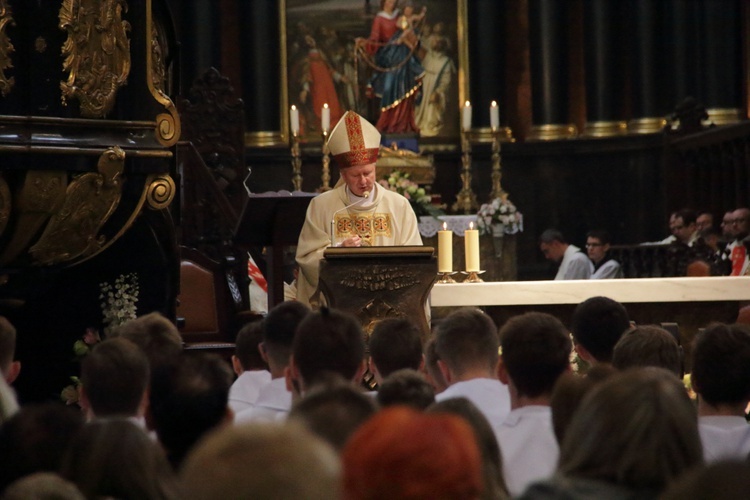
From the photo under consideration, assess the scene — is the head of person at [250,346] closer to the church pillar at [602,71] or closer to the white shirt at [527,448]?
the white shirt at [527,448]

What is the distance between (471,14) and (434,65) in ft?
2.93

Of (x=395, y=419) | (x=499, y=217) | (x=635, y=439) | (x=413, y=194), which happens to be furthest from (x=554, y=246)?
(x=395, y=419)

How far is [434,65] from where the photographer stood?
18.5 meters

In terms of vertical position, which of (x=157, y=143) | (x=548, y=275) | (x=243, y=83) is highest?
(x=243, y=83)

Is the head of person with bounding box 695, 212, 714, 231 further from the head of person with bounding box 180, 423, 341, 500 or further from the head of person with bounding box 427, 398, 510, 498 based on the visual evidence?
the head of person with bounding box 180, 423, 341, 500

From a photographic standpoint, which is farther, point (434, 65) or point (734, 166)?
point (434, 65)

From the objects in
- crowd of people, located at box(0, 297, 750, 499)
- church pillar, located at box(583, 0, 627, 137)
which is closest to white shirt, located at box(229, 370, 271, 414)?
crowd of people, located at box(0, 297, 750, 499)

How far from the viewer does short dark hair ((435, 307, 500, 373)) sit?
178 inches

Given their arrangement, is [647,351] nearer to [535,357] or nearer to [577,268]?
[535,357]

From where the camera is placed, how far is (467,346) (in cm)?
452

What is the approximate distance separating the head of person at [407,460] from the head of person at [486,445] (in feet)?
2.60

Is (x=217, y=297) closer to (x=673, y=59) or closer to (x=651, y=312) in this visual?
(x=651, y=312)

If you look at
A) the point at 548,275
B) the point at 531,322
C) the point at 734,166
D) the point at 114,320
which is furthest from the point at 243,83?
the point at 531,322

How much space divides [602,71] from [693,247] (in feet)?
19.1
